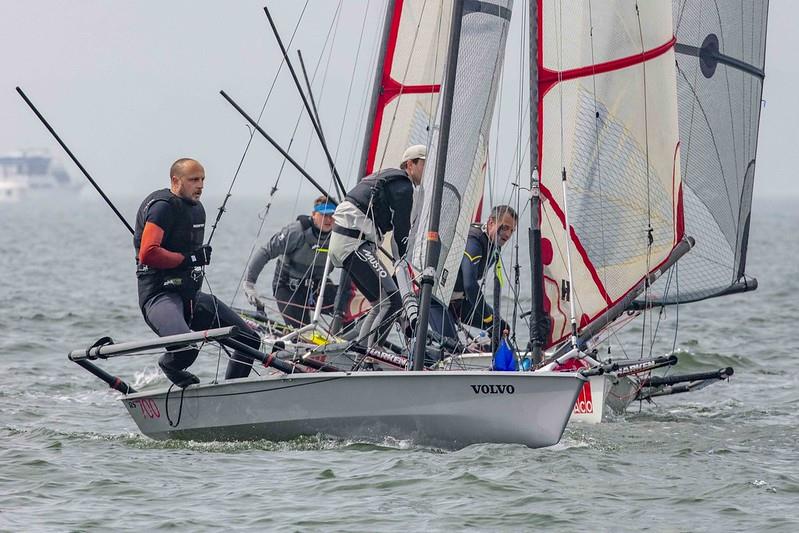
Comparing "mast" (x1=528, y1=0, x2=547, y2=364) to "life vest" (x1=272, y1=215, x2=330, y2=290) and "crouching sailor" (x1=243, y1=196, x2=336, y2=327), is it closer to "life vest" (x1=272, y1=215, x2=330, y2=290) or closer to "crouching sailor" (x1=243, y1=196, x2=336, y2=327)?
"crouching sailor" (x1=243, y1=196, x2=336, y2=327)

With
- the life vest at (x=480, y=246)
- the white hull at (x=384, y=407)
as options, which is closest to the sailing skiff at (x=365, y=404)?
the white hull at (x=384, y=407)

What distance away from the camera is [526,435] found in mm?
8820

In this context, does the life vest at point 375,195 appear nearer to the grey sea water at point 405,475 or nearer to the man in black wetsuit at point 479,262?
the man in black wetsuit at point 479,262

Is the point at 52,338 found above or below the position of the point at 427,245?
below

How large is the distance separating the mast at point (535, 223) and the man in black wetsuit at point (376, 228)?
940 mm

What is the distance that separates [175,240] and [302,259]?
389 cm

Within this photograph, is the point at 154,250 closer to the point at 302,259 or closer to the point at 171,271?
the point at 171,271

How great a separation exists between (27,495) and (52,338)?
8.99 metres

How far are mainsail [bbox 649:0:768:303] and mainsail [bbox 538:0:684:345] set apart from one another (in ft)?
3.85

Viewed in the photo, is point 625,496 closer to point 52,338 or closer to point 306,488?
point 306,488

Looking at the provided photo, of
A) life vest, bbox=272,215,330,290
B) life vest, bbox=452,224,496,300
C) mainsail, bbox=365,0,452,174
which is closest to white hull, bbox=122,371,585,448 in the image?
life vest, bbox=452,224,496,300

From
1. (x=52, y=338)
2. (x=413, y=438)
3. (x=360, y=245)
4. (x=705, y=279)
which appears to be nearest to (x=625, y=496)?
(x=413, y=438)

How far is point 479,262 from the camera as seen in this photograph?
11.6 m

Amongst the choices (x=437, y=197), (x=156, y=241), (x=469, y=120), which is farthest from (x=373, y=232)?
(x=156, y=241)
